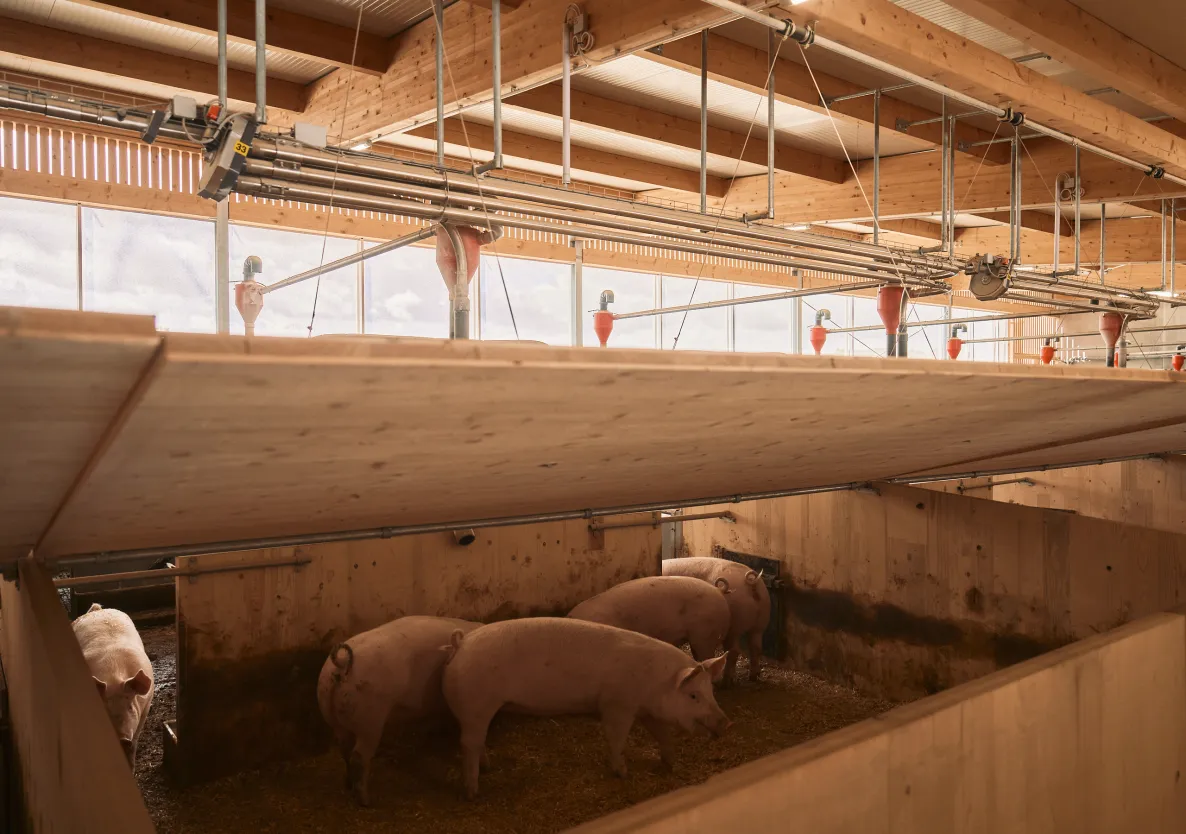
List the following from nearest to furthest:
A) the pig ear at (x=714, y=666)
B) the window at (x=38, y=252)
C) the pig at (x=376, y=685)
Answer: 1. the pig at (x=376, y=685)
2. the pig ear at (x=714, y=666)
3. the window at (x=38, y=252)

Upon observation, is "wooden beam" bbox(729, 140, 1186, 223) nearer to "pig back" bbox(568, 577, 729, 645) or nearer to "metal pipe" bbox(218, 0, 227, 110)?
"pig back" bbox(568, 577, 729, 645)

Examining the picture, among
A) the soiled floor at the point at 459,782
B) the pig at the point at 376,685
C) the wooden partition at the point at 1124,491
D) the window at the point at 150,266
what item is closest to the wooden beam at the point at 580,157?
the window at the point at 150,266

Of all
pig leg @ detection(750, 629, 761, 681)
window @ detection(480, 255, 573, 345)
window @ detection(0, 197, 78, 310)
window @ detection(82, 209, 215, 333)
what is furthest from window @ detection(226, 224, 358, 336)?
pig leg @ detection(750, 629, 761, 681)

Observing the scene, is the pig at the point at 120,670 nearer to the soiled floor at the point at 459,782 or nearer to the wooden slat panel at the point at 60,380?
the soiled floor at the point at 459,782

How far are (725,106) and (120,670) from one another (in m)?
4.32

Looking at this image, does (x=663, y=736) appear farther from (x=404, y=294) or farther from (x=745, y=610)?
(x=404, y=294)

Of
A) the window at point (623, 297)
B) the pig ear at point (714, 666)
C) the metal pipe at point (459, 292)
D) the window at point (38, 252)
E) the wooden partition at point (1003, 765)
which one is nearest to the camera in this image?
the wooden partition at point (1003, 765)

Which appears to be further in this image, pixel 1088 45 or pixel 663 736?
pixel 1088 45

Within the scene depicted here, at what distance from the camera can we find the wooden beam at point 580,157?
18.5 feet

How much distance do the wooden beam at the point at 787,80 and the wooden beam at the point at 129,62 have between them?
2.17 metres

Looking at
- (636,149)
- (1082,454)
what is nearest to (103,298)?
(636,149)

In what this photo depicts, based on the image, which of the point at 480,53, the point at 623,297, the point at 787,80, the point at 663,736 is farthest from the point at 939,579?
the point at 623,297

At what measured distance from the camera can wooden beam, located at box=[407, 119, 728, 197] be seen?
564cm

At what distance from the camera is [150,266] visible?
656 centimetres
